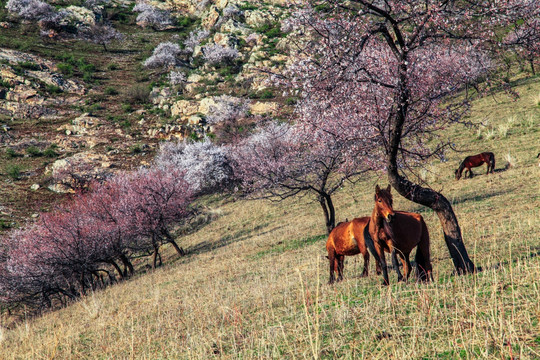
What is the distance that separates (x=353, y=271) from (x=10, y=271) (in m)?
25.9

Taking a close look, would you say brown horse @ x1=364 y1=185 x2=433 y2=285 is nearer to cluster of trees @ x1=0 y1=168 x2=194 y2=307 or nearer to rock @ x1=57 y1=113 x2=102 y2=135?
cluster of trees @ x1=0 y1=168 x2=194 y2=307

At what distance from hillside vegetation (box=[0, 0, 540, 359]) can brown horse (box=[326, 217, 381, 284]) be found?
442 mm

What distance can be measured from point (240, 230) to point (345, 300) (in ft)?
70.8

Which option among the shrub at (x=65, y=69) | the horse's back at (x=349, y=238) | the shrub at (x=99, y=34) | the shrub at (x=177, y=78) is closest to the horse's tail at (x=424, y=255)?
the horse's back at (x=349, y=238)

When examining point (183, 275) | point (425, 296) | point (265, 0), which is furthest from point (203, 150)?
point (265, 0)

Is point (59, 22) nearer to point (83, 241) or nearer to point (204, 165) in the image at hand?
point (204, 165)

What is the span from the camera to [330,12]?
8.04m

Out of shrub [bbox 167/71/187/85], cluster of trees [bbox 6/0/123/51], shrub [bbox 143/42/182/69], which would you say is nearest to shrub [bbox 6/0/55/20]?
cluster of trees [bbox 6/0/123/51]

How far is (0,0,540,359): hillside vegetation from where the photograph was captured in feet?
14.9

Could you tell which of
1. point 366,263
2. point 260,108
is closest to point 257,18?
point 260,108

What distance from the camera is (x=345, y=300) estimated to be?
6.32 m

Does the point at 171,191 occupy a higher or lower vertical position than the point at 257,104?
lower

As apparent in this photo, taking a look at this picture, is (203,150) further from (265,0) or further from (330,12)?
(265,0)

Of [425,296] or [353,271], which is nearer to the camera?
[425,296]
